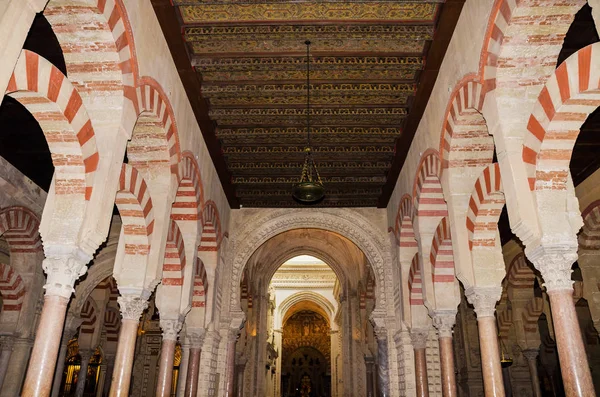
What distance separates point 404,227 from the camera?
8.82m

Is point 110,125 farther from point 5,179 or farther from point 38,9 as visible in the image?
point 5,179

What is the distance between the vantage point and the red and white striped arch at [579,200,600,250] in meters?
7.57

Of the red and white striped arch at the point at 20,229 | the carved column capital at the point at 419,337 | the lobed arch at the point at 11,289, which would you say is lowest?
the carved column capital at the point at 419,337

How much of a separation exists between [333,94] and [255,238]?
4.31m

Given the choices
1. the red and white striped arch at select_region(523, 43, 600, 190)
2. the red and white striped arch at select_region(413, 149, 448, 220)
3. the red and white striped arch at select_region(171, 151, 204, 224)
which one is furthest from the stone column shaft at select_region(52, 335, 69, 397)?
the red and white striped arch at select_region(523, 43, 600, 190)

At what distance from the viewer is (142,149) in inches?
242

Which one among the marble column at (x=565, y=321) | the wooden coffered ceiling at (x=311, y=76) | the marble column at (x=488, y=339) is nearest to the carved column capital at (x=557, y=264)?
the marble column at (x=565, y=321)

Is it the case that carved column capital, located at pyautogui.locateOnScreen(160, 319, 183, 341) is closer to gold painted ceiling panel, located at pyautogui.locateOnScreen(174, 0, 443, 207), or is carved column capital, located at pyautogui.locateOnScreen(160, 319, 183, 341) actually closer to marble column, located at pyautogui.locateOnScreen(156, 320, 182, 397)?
marble column, located at pyautogui.locateOnScreen(156, 320, 182, 397)

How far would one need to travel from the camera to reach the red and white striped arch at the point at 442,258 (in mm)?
7406

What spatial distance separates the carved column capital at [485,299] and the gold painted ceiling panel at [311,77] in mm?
2910

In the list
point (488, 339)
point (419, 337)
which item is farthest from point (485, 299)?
point (419, 337)

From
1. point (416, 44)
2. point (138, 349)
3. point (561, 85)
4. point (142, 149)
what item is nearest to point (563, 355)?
point (561, 85)

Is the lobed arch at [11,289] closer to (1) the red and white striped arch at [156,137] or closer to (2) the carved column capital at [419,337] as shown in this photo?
(1) the red and white striped arch at [156,137]

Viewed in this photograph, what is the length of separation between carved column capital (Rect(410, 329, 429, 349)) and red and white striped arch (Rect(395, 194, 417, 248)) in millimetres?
1513
